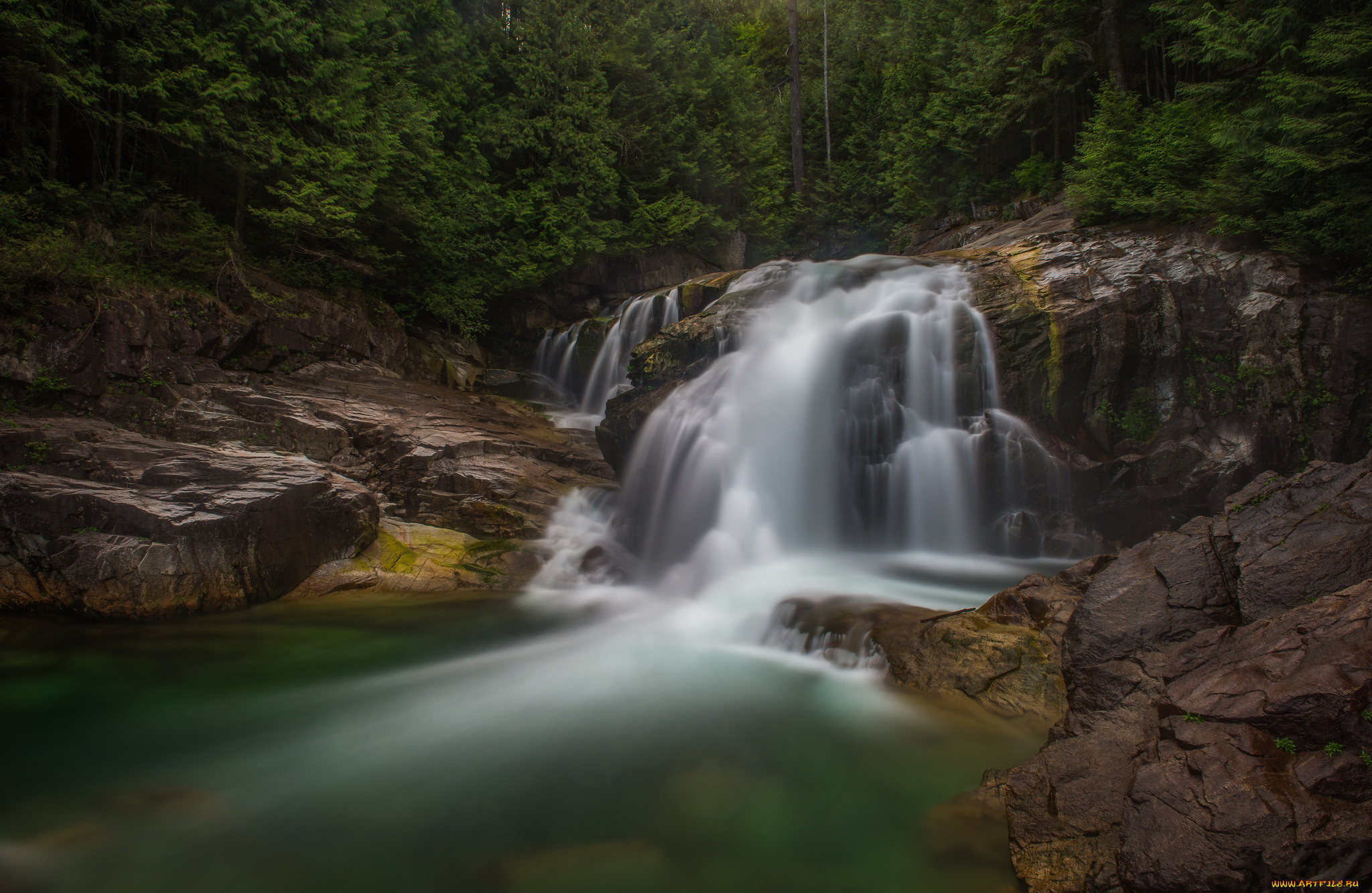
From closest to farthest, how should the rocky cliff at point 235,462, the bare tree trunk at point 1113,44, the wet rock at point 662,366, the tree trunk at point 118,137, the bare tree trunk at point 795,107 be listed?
the rocky cliff at point 235,462 < the tree trunk at point 118,137 < the wet rock at point 662,366 < the bare tree trunk at point 1113,44 < the bare tree trunk at point 795,107

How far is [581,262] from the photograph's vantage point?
65.1 ft

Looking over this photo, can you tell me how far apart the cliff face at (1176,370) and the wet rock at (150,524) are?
33.9 ft

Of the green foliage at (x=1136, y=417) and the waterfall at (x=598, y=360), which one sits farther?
the waterfall at (x=598, y=360)

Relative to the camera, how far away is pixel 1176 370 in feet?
32.0

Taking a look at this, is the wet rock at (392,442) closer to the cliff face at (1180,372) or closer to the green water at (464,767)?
the green water at (464,767)

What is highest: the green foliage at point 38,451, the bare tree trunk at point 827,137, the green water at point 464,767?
the bare tree trunk at point 827,137

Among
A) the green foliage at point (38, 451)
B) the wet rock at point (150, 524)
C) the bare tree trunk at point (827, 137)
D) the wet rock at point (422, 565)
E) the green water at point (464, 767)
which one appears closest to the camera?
the green water at point (464, 767)

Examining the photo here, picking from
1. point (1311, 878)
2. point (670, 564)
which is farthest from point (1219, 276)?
point (1311, 878)

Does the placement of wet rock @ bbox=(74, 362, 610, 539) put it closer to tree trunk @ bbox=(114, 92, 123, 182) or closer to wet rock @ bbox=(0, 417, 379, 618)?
wet rock @ bbox=(0, 417, 379, 618)

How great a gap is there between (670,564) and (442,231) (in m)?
11.0

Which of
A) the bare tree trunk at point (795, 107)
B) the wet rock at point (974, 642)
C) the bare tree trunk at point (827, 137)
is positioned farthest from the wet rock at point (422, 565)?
the bare tree trunk at point (795, 107)

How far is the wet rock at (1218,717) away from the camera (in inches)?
96.3

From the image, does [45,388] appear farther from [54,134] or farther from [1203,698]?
[1203,698]

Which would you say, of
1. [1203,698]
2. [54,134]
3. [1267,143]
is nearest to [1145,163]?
Result: [1267,143]
